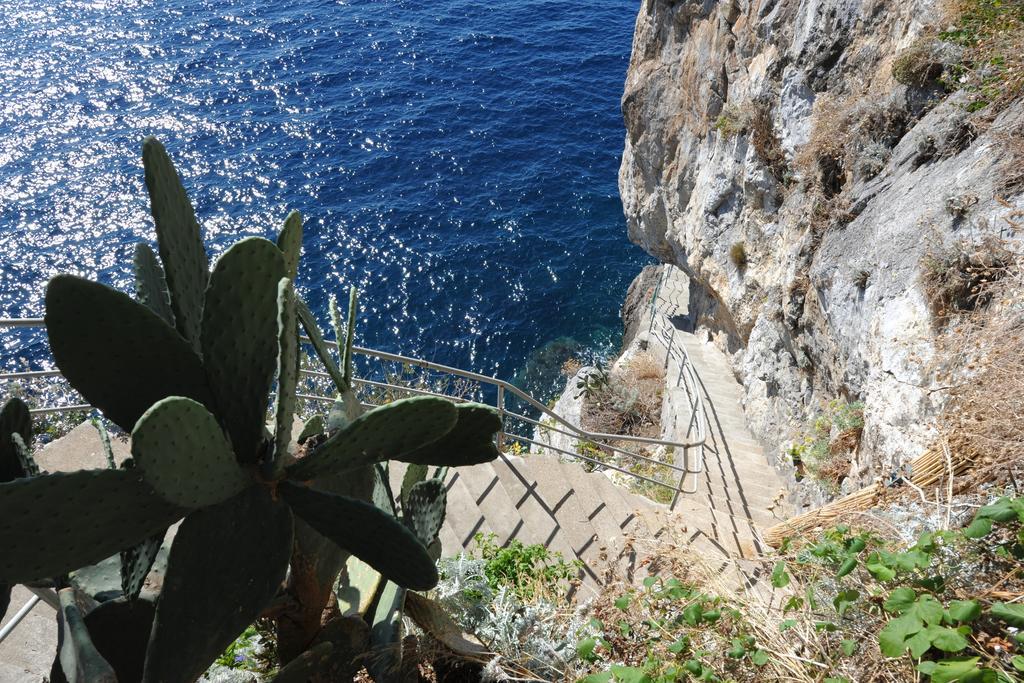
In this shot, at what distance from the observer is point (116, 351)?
88.3 inches

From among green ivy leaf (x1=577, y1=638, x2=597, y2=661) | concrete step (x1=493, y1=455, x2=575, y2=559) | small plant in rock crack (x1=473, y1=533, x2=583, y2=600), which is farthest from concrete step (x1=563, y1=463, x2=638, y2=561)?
green ivy leaf (x1=577, y1=638, x2=597, y2=661)

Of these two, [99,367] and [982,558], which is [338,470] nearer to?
[99,367]

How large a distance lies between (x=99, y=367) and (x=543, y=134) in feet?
97.0

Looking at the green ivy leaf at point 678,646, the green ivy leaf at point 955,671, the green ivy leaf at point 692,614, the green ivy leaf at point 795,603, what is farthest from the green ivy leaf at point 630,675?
the green ivy leaf at point 955,671

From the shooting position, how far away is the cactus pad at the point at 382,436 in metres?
2.21

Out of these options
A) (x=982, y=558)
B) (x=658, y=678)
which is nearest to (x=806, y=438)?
(x=982, y=558)

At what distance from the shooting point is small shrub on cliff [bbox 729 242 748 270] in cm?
1334

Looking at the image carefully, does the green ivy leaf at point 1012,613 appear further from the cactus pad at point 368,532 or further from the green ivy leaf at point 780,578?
the cactus pad at point 368,532

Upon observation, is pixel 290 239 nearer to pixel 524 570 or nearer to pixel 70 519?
pixel 70 519

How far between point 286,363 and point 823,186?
10.1 metres

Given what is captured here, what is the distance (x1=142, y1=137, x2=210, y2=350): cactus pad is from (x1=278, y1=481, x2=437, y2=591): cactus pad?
66cm

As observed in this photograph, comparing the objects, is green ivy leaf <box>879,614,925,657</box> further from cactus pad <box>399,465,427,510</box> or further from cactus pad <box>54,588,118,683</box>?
cactus pad <box>54,588,118,683</box>

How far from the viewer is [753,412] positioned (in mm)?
12461

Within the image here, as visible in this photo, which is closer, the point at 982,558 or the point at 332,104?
the point at 982,558
